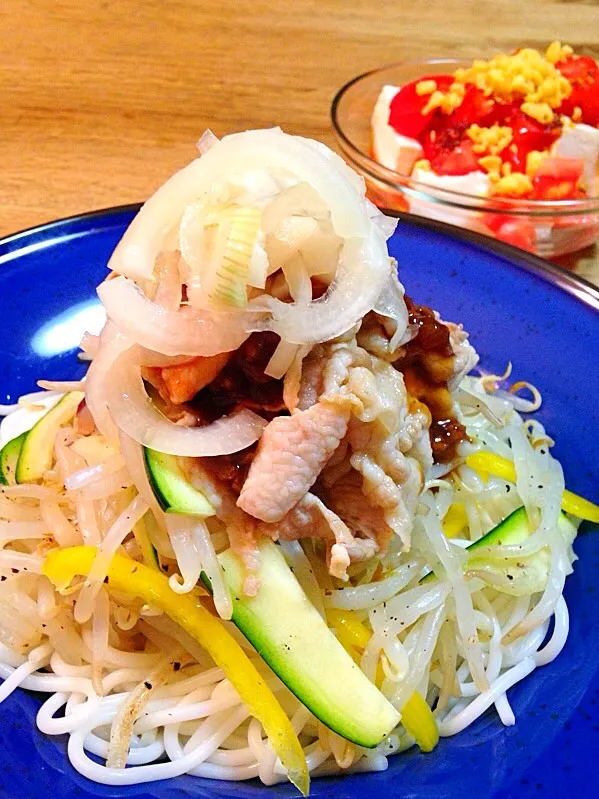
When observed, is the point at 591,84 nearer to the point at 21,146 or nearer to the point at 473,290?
the point at 473,290

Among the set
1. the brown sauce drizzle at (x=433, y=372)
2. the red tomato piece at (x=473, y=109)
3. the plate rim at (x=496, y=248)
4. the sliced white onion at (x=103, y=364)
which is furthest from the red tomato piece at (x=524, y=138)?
the sliced white onion at (x=103, y=364)

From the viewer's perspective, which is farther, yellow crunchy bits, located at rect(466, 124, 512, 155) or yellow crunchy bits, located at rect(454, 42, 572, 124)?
yellow crunchy bits, located at rect(454, 42, 572, 124)

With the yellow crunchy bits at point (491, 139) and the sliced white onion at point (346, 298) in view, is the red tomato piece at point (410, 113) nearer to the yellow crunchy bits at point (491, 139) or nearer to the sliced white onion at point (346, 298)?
the yellow crunchy bits at point (491, 139)

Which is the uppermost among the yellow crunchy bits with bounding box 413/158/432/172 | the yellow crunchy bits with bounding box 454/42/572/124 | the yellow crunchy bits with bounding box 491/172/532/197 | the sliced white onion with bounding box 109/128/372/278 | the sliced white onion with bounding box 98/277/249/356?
the sliced white onion with bounding box 109/128/372/278

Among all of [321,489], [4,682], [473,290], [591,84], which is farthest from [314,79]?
[4,682]

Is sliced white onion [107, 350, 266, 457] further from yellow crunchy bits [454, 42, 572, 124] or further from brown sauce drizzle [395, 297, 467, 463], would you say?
yellow crunchy bits [454, 42, 572, 124]

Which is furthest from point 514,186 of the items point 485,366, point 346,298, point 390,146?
point 346,298

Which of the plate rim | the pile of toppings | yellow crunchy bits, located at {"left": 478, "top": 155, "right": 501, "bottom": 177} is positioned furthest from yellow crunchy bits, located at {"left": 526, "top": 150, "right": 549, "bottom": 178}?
the plate rim
